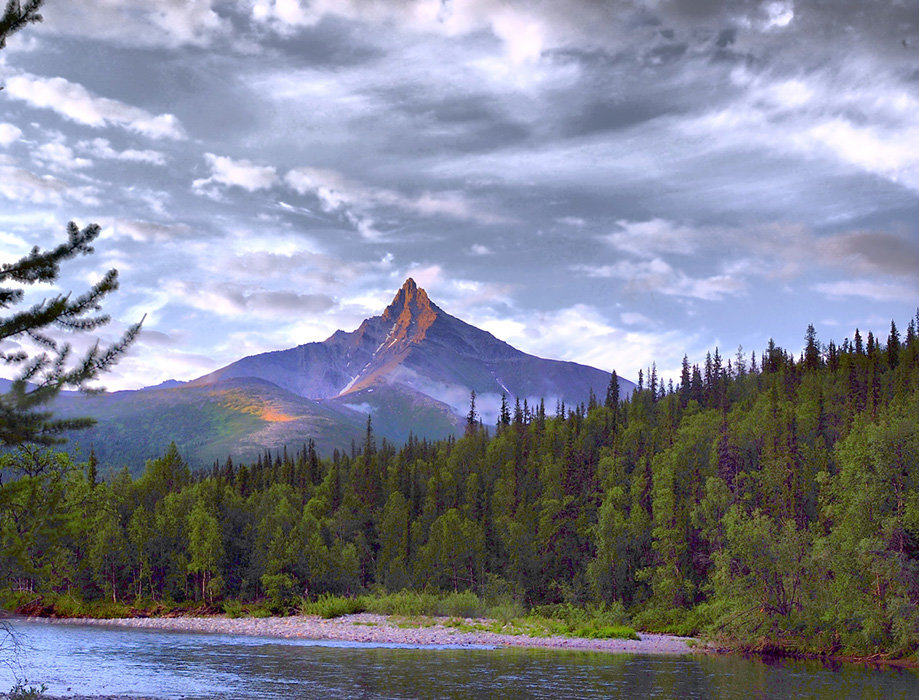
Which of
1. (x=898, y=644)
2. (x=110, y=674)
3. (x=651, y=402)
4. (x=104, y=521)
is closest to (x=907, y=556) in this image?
(x=898, y=644)

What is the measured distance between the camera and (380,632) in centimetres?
7631

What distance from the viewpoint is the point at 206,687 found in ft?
127

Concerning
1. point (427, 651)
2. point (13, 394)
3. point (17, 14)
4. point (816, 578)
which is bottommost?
point (427, 651)

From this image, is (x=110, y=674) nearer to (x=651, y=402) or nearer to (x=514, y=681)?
(x=514, y=681)

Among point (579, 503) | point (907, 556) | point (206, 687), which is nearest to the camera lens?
point (206, 687)

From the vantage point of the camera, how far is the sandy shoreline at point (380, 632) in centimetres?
6969

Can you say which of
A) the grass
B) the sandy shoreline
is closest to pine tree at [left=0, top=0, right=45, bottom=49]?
the sandy shoreline

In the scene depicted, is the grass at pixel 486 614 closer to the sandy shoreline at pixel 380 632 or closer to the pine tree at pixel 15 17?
the sandy shoreline at pixel 380 632

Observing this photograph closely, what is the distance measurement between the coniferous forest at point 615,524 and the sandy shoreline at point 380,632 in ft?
24.6

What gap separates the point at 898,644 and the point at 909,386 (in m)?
86.0

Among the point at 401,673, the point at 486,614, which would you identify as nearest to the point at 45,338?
the point at 401,673

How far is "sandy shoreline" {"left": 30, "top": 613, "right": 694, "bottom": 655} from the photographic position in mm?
69688

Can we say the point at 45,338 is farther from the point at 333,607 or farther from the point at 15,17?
the point at 333,607

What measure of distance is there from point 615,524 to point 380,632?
41772mm
